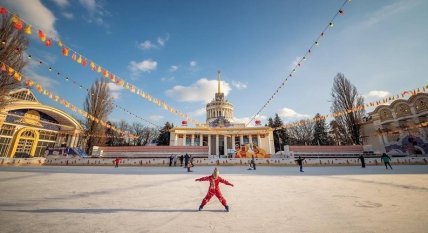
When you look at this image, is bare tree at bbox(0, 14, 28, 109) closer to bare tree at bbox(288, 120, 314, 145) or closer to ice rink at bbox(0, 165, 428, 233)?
ice rink at bbox(0, 165, 428, 233)

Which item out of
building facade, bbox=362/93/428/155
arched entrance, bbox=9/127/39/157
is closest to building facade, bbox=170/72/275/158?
building facade, bbox=362/93/428/155

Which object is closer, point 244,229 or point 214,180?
point 244,229

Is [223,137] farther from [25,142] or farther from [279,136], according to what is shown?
[25,142]

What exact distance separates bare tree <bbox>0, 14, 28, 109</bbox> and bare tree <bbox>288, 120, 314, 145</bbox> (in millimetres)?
62577

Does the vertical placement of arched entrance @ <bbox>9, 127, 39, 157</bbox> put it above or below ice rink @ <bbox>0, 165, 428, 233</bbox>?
above

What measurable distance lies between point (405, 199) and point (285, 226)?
5274 mm

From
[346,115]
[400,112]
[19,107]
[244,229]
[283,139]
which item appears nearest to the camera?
[244,229]

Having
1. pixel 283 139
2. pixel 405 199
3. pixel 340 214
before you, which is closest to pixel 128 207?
pixel 340 214

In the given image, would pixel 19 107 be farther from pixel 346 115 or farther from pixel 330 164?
pixel 346 115

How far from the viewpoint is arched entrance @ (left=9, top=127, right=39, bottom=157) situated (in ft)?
84.6

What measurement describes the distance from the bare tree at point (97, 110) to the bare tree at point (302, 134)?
175 feet

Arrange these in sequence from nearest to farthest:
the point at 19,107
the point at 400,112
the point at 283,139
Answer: the point at 19,107 → the point at 400,112 → the point at 283,139

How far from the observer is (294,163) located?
24.2 metres

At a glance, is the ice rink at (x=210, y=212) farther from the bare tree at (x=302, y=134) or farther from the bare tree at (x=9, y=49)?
the bare tree at (x=302, y=134)
